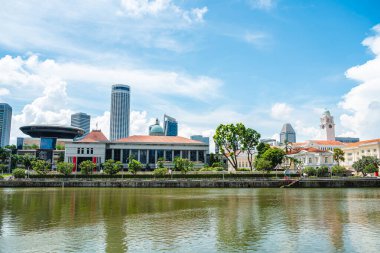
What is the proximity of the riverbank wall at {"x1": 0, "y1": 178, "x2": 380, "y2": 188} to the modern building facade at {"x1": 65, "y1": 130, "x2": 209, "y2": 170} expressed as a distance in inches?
1561

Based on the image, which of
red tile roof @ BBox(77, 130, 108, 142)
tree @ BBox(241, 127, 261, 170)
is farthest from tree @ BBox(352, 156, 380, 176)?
red tile roof @ BBox(77, 130, 108, 142)

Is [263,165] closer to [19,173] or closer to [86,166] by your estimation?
[86,166]

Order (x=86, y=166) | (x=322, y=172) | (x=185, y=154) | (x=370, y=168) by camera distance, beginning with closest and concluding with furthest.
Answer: (x=370, y=168) < (x=322, y=172) < (x=86, y=166) < (x=185, y=154)

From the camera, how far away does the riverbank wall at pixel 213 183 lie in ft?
281

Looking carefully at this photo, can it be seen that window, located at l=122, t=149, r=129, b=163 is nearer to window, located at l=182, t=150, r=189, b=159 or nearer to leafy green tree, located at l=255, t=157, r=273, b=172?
window, located at l=182, t=150, r=189, b=159

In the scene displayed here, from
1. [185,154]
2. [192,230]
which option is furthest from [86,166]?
[192,230]

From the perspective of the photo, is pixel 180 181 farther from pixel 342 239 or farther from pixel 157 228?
pixel 342 239

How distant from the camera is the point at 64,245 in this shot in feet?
74.1

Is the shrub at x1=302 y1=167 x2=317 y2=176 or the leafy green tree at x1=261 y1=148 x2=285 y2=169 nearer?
the shrub at x1=302 y1=167 x2=317 y2=176

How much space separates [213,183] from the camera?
89.0 metres

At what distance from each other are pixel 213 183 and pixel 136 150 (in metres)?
57.0

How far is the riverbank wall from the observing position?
85.6 metres

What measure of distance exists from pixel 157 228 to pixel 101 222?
6074mm

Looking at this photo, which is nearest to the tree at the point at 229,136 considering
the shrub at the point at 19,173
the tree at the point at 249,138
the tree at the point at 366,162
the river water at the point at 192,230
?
the tree at the point at 249,138
